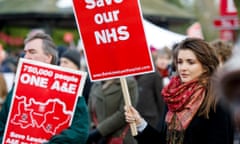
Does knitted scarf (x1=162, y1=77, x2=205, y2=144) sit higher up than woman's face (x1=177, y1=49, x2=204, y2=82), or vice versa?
woman's face (x1=177, y1=49, x2=204, y2=82)

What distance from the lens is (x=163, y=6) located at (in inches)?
1206

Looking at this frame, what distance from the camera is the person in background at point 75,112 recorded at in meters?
4.68

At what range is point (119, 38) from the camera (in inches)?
184

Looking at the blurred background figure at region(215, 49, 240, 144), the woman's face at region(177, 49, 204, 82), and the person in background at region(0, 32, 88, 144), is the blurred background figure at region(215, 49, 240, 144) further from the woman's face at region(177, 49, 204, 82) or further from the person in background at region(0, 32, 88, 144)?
the person in background at region(0, 32, 88, 144)

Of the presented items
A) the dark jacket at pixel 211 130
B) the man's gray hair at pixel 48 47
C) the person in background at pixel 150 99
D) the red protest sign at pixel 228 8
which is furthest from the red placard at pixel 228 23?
the dark jacket at pixel 211 130

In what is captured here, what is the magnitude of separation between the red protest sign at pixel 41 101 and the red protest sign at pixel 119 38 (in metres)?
0.23

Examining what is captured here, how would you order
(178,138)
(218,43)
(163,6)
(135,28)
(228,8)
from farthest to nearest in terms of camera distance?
1. (163,6)
2. (228,8)
3. (218,43)
4. (135,28)
5. (178,138)

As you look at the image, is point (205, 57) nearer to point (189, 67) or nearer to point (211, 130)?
point (189, 67)

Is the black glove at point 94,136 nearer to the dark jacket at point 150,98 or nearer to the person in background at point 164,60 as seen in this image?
the dark jacket at point 150,98

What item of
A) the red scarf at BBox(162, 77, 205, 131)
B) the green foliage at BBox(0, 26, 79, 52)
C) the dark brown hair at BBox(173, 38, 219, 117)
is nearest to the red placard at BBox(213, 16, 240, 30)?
the dark brown hair at BBox(173, 38, 219, 117)

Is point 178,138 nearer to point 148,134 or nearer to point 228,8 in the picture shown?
point 148,134

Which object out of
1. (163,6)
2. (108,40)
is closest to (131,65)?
(108,40)

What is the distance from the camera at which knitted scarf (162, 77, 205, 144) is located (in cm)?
436

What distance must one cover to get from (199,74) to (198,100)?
22 centimetres
